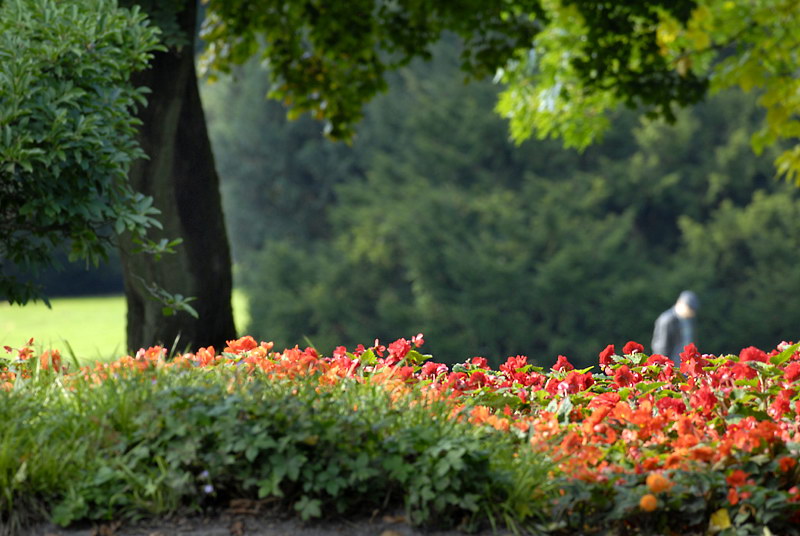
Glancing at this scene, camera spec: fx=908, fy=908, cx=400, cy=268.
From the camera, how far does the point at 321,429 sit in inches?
116

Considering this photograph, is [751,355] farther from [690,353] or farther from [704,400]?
[704,400]

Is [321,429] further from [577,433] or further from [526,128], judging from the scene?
[526,128]

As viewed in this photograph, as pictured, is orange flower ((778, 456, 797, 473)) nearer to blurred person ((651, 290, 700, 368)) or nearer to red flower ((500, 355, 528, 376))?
red flower ((500, 355, 528, 376))

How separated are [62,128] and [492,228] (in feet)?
42.1

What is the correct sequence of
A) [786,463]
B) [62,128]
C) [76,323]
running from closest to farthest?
1. [786,463]
2. [62,128]
3. [76,323]

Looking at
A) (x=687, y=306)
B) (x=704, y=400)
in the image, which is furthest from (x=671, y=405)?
(x=687, y=306)

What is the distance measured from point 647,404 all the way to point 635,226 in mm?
15377

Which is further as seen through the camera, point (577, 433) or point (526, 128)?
point (526, 128)

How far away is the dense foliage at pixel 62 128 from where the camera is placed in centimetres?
413

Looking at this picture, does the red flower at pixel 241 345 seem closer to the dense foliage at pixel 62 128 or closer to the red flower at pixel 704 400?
the dense foliage at pixel 62 128

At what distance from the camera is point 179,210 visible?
20.2 feet

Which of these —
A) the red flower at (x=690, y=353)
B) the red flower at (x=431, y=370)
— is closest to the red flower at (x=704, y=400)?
the red flower at (x=690, y=353)

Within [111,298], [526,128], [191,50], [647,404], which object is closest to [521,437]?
[647,404]

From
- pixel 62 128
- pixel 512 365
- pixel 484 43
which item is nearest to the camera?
pixel 62 128
